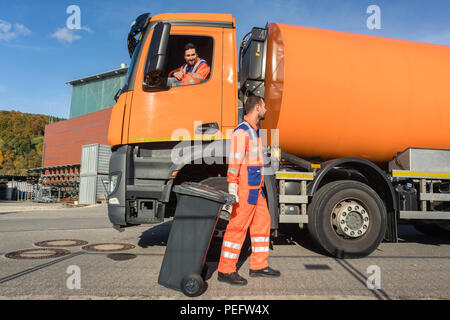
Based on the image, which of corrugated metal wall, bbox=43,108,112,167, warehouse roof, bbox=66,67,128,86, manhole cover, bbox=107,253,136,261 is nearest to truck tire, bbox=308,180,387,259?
manhole cover, bbox=107,253,136,261

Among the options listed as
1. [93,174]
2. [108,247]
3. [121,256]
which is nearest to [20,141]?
[93,174]

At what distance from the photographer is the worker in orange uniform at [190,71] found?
4023 mm

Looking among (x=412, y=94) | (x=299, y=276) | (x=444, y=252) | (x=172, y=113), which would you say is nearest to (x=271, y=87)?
(x=172, y=113)

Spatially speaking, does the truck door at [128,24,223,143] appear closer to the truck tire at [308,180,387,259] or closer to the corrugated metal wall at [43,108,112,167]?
the truck tire at [308,180,387,259]

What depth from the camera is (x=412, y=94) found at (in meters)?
4.32

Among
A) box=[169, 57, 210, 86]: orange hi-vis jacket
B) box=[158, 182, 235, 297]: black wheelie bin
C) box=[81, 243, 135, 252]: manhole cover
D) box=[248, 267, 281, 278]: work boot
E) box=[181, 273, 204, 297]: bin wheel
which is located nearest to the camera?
box=[181, 273, 204, 297]: bin wheel

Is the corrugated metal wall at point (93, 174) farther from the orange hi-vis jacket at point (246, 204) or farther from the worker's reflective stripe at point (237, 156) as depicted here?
the worker's reflective stripe at point (237, 156)

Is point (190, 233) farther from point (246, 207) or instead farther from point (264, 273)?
point (264, 273)

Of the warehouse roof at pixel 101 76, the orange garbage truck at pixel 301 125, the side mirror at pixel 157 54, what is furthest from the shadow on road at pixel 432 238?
the warehouse roof at pixel 101 76

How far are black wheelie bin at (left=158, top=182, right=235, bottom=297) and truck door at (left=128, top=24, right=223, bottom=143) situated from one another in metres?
Answer: 1.07

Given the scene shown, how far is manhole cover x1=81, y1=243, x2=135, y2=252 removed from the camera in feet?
15.9

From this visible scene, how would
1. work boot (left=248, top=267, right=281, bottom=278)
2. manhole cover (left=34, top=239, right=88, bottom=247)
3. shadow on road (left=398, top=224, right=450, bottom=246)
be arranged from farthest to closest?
shadow on road (left=398, top=224, right=450, bottom=246) → manhole cover (left=34, top=239, right=88, bottom=247) → work boot (left=248, top=267, right=281, bottom=278)

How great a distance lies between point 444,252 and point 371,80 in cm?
291
